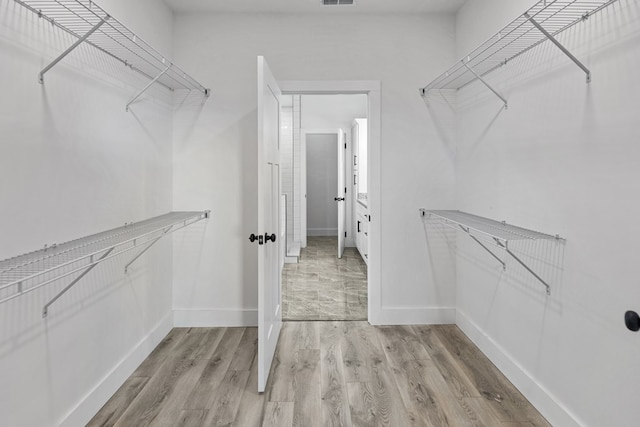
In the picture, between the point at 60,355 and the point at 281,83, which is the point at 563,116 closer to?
the point at 281,83

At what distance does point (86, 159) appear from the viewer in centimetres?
190

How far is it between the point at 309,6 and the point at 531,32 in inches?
64.6

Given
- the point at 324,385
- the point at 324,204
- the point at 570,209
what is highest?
the point at 570,209

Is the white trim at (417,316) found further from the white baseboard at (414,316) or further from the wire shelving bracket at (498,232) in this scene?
the wire shelving bracket at (498,232)

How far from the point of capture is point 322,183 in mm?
7730

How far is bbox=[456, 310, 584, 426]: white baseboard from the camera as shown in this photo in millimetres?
1832

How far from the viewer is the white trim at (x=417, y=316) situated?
3166 mm

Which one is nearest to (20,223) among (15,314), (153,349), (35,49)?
(15,314)

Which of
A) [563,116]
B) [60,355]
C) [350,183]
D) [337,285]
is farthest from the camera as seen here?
[350,183]

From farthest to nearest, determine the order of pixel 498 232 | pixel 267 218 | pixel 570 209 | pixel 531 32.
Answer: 1. pixel 267 218
2. pixel 498 232
3. pixel 531 32
4. pixel 570 209

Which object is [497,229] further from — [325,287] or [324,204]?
[324,204]

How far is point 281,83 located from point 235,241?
130cm

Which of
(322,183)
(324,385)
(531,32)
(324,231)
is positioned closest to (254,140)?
(324,385)

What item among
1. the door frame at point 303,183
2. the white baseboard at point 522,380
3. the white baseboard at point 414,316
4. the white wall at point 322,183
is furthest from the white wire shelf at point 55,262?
the white wall at point 322,183
